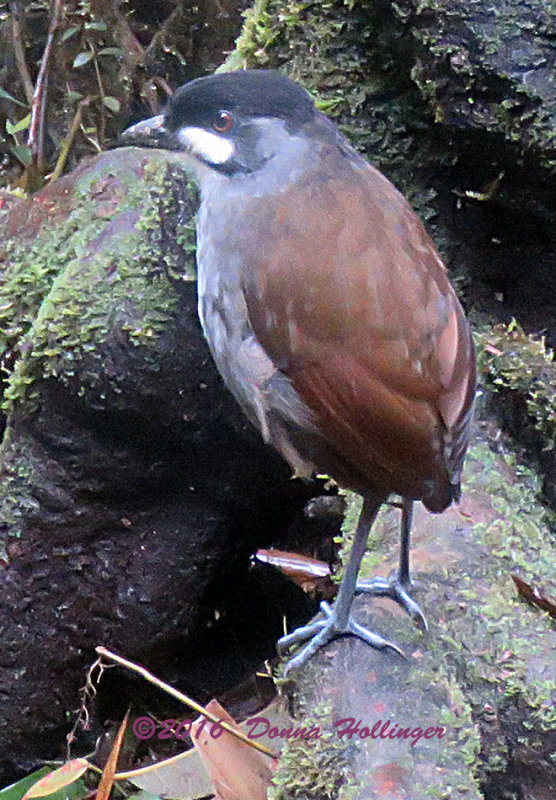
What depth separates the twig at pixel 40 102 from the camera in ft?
9.40

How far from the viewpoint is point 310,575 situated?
286cm

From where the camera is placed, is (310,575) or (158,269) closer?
(158,269)

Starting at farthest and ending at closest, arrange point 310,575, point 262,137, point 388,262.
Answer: point 310,575 < point 262,137 < point 388,262

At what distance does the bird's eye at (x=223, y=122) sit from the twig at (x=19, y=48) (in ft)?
5.65

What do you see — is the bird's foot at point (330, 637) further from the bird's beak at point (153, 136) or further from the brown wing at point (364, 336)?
the bird's beak at point (153, 136)

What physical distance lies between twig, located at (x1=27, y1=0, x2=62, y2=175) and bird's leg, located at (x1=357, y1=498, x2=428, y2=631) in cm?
187

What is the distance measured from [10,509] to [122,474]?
1.01ft

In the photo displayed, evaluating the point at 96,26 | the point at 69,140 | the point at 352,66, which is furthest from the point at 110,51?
the point at 352,66

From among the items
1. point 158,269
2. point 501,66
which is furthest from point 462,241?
point 158,269

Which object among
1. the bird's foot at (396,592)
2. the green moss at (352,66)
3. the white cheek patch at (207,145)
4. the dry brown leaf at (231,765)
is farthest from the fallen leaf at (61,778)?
the green moss at (352,66)

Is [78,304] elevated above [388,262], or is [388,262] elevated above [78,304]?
[388,262]

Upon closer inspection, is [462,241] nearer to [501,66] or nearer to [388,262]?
[501,66]

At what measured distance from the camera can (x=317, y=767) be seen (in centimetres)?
146

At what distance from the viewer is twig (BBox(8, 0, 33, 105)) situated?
2980mm
